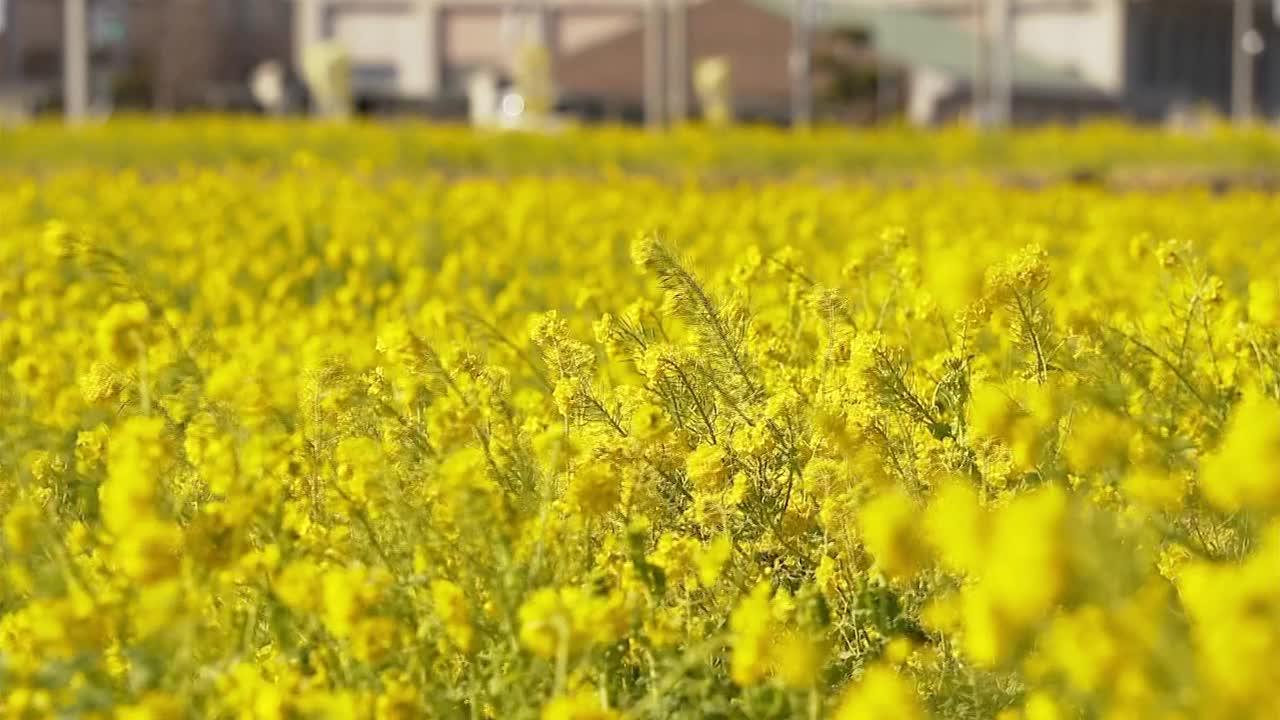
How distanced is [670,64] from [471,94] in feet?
20.1

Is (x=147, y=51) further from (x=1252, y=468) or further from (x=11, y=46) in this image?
(x=1252, y=468)

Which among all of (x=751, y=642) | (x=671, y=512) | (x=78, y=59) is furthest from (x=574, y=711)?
(x=78, y=59)

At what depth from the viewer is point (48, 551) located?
2238 mm

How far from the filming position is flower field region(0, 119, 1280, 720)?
156 cm

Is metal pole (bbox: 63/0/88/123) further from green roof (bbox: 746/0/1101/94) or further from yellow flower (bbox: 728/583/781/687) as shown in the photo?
green roof (bbox: 746/0/1101/94)

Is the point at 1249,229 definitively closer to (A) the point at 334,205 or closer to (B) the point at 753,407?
(A) the point at 334,205

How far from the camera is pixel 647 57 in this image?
35531 millimetres

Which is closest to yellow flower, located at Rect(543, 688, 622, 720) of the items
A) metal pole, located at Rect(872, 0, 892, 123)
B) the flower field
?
the flower field

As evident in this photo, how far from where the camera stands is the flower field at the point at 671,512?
1562 millimetres

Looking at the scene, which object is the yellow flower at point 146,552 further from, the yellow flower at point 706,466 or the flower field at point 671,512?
the yellow flower at point 706,466

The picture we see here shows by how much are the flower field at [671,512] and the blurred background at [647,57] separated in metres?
27.4

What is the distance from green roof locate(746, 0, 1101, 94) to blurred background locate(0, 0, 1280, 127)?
4 centimetres

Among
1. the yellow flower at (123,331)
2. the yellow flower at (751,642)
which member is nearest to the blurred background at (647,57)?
the yellow flower at (123,331)

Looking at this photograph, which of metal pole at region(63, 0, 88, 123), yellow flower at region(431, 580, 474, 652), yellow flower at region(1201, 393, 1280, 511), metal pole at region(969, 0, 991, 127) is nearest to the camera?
yellow flower at region(1201, 393, 1280, 511)
